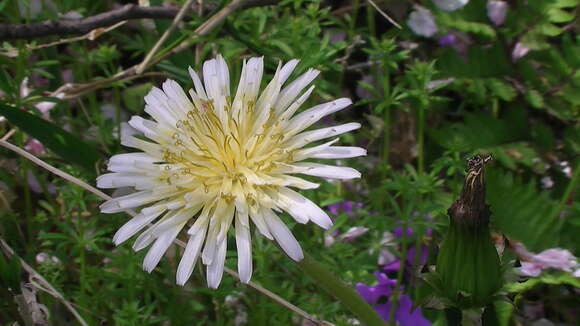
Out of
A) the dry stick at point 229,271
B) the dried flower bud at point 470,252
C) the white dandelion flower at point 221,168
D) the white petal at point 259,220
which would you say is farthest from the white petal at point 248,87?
the dried flower bud at point 470,252

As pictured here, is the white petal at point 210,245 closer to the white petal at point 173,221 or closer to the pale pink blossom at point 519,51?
the white petal at point 173,221

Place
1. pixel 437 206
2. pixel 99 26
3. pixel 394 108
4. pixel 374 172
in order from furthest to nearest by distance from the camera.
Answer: pixel 394 108 < pixel 374 172 < pixel 99 26 < pixel 437 206

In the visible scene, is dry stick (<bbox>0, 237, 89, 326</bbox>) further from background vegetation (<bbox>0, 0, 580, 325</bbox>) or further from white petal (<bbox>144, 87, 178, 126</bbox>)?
white petal (<bbox>144, 87, 178, 126</bbox>)

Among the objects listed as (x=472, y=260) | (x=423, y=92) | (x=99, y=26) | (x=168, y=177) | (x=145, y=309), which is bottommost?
(x=145, y=309)

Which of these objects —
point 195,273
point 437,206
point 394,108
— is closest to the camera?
point 437,206

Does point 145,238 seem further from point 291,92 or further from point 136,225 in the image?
point 291,92

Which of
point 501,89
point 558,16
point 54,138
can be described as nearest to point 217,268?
point 54,138

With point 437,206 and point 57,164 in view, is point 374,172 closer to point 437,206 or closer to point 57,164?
point 437,206

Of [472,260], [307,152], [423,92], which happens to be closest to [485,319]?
[472,260]
